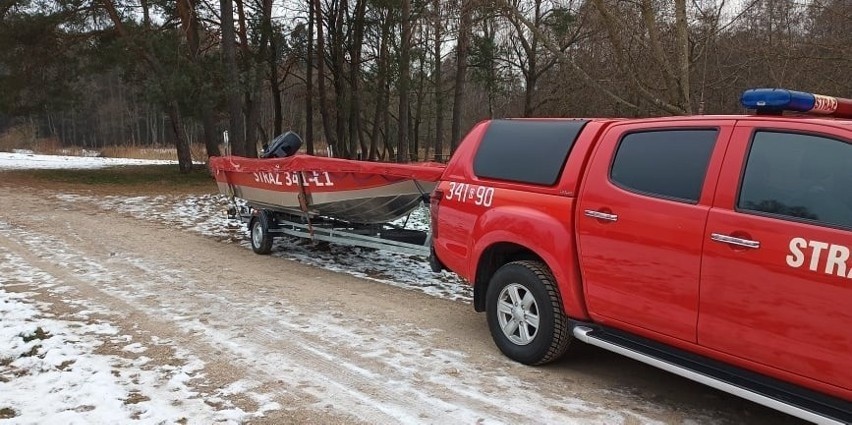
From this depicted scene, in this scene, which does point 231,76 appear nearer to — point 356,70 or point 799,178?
point 356,70

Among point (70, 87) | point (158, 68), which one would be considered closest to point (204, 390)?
point (158, 68)

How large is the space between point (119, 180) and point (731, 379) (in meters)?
23.3

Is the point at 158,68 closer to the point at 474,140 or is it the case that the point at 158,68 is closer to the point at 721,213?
the point at 474,140

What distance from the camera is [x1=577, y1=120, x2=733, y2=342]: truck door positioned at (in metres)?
3.73

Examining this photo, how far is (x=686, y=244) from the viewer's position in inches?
146

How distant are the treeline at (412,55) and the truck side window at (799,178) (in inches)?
269

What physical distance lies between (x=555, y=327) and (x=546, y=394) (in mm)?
529

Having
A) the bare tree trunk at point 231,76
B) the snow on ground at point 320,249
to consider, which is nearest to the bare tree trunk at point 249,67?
the bare tree trunk at point 231,76

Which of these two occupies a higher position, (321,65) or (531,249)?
(321,65)

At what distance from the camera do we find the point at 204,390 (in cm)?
423

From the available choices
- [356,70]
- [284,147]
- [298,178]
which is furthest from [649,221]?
[356,70]

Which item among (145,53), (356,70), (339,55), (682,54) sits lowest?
(682,54)

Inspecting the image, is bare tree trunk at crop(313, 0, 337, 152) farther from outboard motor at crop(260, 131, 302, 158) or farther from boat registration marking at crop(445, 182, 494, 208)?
boat registration marking at crop(445, 182, 494, 208)

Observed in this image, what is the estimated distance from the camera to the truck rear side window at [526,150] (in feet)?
15.6
